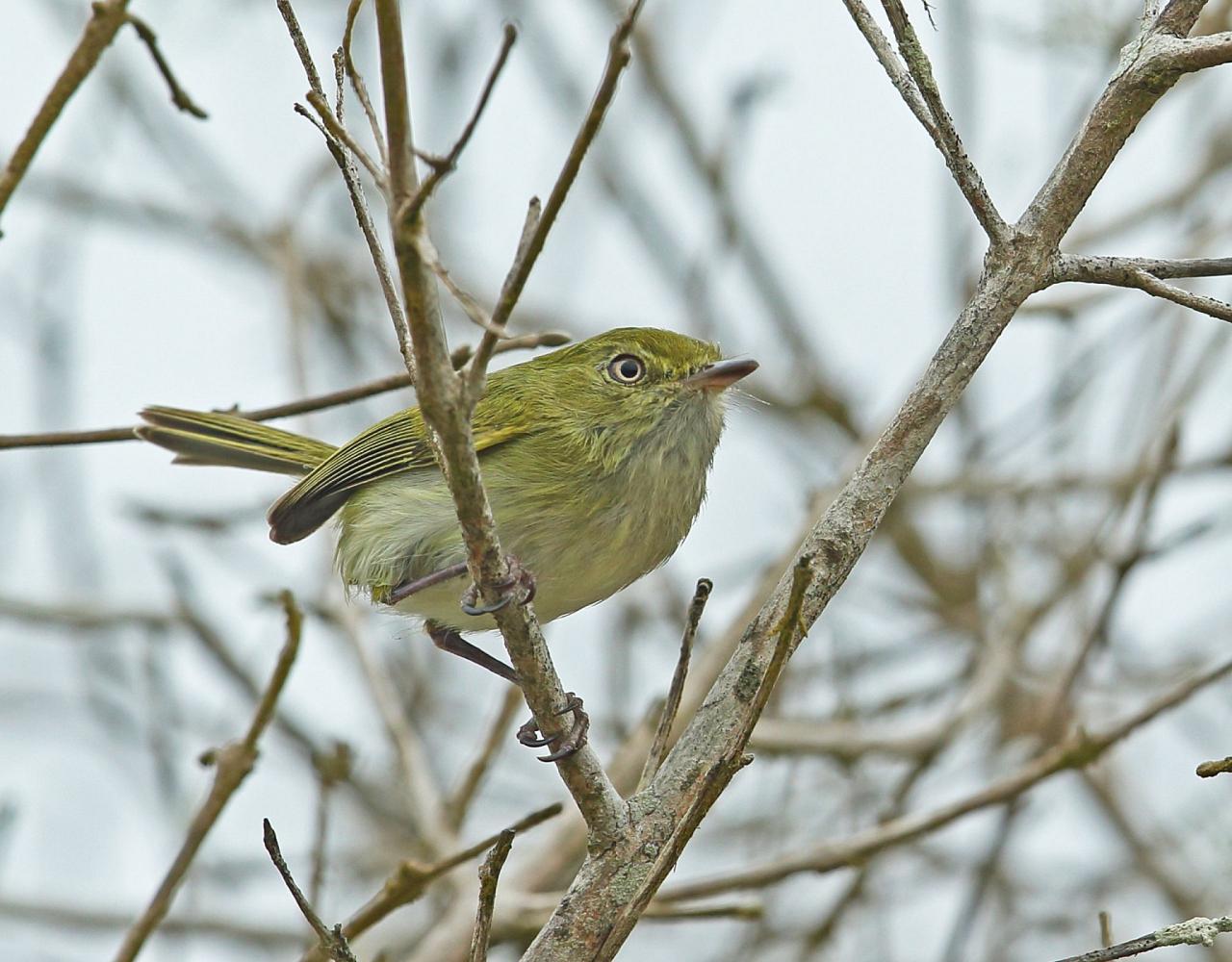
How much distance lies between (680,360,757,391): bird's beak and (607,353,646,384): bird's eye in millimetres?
124

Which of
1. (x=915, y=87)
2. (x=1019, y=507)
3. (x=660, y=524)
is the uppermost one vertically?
(x=1019, y=507)

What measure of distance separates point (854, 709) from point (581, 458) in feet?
7.29

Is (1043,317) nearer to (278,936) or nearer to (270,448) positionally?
(270,448)

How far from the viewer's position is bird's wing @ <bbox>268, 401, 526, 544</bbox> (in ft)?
12.3

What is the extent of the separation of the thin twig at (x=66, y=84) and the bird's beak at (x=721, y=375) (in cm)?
161

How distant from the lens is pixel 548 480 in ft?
11.0

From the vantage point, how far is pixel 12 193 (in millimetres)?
2459

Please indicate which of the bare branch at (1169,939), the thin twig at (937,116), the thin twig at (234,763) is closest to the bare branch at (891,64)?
the thin twig at (937,116)

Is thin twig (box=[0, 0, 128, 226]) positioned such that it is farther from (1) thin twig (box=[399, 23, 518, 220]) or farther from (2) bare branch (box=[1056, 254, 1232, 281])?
(2) bare branch (box=[1056, 254, 1232, 281])

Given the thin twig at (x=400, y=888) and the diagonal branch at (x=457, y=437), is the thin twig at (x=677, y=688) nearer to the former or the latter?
the diagonal branch at (x=457, y=437)

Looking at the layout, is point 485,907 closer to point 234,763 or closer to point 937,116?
point 234,763

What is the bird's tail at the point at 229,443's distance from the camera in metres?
3.89

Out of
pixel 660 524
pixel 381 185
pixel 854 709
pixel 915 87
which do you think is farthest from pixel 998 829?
pixel 381 185

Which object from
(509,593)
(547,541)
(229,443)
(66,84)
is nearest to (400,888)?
(509,593)
